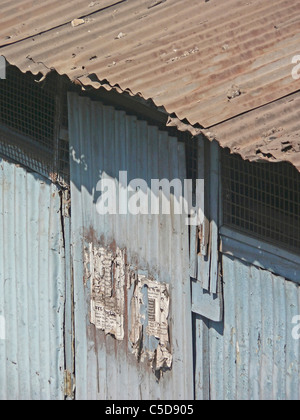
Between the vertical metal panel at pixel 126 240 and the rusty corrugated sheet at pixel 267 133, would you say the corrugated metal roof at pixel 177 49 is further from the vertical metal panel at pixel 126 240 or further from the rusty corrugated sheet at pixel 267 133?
the vertical metal panel at pixel 126 240

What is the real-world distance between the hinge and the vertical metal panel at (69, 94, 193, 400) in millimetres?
106

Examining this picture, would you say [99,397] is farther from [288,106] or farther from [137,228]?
[288,106]

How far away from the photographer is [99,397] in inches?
252

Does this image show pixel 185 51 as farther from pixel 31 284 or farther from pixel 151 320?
pixel 31 284

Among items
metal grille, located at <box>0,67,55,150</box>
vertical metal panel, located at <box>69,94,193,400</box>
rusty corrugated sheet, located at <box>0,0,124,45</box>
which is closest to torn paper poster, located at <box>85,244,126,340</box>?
vertical metal panel, located at <box>69,94,193,400</box>

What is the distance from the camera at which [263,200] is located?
5.38 m

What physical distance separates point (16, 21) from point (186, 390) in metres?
2.67

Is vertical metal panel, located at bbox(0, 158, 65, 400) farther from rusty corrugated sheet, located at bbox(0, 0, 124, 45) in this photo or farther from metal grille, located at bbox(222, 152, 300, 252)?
metal grille, located at bbox(222, 152, 300, 252)

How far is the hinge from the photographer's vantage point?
664 cm

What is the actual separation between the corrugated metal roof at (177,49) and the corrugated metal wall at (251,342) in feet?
3.25

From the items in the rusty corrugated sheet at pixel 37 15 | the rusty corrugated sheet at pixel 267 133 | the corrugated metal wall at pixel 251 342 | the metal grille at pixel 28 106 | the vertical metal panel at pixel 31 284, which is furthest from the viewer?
the vertical metal panel at pixel 31 284

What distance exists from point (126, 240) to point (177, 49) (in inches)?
48.7

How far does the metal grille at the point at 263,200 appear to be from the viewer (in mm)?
5238

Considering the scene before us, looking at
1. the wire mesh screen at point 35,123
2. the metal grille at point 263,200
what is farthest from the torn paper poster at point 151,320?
the wire mesh screen at point 35,123
